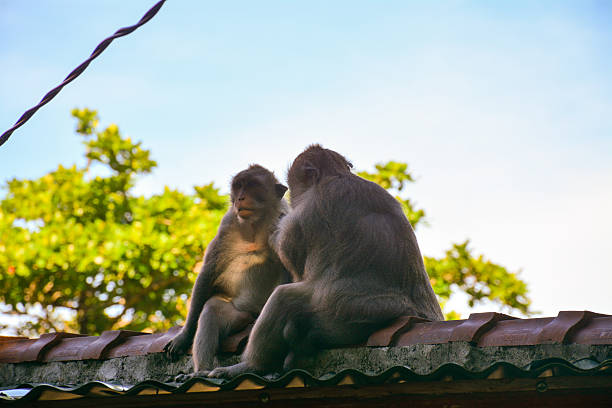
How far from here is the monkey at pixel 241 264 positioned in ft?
17.9

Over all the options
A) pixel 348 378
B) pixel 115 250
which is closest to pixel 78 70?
pixel 348 378

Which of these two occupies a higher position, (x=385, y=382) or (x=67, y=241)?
(x=67, y=241)

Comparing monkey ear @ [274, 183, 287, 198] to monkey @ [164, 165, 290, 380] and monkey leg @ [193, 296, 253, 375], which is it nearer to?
monkey @ [164, 165, 290, 380]

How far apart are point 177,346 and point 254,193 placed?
49.0 inches

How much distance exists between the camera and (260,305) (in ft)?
18.4

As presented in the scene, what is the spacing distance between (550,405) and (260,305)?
2.66 m

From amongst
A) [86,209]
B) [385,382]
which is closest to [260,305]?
[385,382]

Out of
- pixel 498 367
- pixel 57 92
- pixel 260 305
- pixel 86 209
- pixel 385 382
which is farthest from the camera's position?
pixel 86 209

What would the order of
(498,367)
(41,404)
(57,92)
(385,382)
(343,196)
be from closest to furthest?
(498,367)
(385,382)
(41,404)
(57,92)
(343,196)

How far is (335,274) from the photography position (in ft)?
15.8

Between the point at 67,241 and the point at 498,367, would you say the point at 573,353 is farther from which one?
the point at 67,241

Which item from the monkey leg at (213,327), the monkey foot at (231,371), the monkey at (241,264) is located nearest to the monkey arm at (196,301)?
the monkey at (241,264)

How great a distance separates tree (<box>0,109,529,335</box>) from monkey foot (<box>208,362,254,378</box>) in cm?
810

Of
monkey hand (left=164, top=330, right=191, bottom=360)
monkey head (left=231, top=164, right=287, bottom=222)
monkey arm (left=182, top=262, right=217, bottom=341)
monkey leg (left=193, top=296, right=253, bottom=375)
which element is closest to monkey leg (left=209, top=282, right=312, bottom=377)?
monkey leg (left=193, top=296, right=253, bottom=375)
